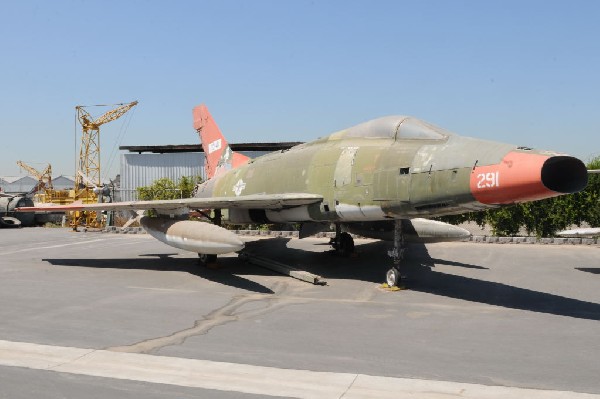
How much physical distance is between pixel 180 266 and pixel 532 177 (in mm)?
10850

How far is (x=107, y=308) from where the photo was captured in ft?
30.0

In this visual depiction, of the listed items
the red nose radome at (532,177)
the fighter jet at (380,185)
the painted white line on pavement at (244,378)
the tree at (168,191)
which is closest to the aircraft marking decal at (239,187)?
the fighter jet at (380,185)

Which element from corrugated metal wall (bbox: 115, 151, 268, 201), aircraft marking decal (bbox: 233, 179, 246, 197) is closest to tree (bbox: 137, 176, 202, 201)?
corrugated metal wall (bbox: 115, 151, 268, 201)

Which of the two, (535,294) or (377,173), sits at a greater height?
(377,173)

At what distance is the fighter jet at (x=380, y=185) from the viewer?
7867mm

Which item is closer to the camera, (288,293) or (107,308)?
(107,308)

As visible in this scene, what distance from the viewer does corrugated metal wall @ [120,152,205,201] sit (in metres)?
46.8

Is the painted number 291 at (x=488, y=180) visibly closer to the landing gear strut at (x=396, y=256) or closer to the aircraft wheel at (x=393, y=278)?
the landing gear strut at (x=396, y=256)

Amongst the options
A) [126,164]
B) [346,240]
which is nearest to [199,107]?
[346,240]

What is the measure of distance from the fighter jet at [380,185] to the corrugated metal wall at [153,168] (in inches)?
1204

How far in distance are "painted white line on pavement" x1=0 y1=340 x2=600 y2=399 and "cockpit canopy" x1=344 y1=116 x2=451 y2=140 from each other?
606 centimetres

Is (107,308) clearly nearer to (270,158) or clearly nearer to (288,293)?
(288,293)

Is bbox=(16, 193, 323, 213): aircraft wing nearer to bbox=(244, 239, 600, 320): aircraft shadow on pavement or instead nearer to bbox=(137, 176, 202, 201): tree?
bbox=(244, 239, 600, 320): aircraft shadow on pavement

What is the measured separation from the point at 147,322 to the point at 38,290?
14.9 ft
